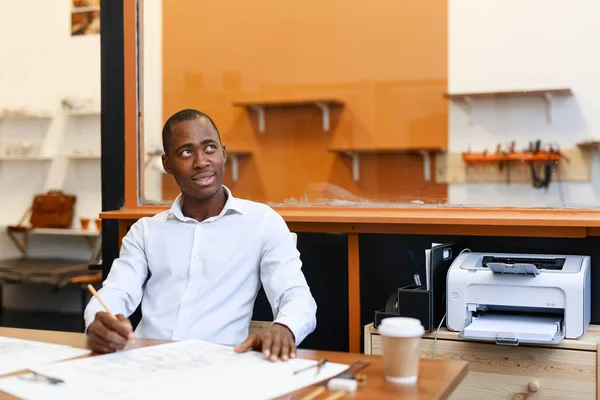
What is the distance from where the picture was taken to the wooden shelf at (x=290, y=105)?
373 centimetres

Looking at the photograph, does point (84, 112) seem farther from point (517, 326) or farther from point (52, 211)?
point (517, 326)

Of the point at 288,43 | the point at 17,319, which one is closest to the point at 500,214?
the point at 288,43

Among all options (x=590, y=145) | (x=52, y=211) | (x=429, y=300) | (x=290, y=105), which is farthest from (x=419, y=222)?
(x=52, y=211)

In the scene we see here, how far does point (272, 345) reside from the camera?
4.86ft

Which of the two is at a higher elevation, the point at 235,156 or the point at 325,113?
the point at 325,113

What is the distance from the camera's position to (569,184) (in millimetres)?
3188

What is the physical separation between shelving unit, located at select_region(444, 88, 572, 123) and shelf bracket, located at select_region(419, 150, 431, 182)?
0.31m

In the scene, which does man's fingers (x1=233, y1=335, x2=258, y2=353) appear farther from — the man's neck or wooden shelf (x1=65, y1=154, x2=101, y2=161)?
wooden shelf (x1=65, y1=154, x2=101, y2=161)

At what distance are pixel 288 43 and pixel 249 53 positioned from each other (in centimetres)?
20

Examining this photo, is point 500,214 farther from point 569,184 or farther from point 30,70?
point 30,70

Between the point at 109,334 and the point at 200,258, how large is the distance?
62 cm

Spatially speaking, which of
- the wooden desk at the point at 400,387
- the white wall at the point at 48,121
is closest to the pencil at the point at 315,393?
the wooden desk at the point at 400,387

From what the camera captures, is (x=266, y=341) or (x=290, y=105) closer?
(x=266, y=341)

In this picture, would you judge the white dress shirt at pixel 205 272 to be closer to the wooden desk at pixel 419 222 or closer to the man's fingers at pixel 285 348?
the man's fingers at pixel 285 348
